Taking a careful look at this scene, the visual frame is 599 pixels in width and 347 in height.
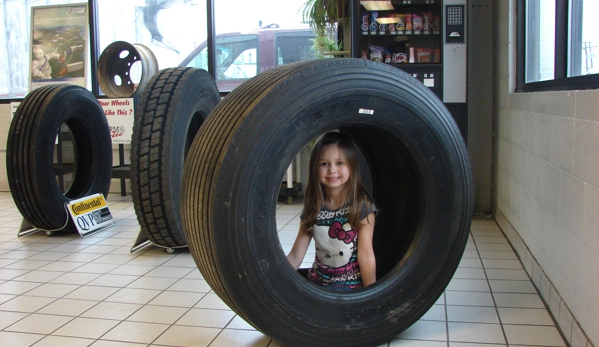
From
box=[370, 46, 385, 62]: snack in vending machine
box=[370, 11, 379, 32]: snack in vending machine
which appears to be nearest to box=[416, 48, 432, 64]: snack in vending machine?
box=[370, 46, 385, 62]: snack in vending machine

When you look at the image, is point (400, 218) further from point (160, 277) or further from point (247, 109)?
point (160, 277)

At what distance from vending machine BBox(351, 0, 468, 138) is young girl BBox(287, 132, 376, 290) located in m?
2.75

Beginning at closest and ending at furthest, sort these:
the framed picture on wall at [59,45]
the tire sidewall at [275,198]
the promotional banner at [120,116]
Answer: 1. the tire sidewall at [275,198]
2. the promotional banner at [120,116]
3. the framed picture on wall at [59,45]

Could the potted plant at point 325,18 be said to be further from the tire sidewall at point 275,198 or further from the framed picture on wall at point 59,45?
the tire sidewall at point 275,198

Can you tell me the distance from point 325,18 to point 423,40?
1008 mm

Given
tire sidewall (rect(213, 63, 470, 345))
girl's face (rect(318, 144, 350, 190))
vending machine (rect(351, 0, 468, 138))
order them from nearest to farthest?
tire sidewall (rect(213, 63, 470, 345)) → girl's face (rect(318, 144, 350, 190)) → vending machine (rect(351, 0, 468, 138))

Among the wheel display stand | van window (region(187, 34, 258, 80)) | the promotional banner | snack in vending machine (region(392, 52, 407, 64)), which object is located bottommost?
the wheel display stand

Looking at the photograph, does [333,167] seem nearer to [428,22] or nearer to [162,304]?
[162,304]

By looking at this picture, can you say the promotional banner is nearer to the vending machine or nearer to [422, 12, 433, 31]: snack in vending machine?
A: the vending machine

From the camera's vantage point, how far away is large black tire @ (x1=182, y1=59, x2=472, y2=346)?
6.35 ft

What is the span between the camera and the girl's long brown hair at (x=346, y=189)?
7.75ft

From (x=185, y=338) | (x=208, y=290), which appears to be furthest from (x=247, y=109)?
(x=208, y=290)

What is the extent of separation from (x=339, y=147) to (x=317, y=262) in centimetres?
52

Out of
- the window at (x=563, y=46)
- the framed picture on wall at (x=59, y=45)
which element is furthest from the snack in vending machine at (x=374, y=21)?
the framed picture on wall at (x=59, y=45)
